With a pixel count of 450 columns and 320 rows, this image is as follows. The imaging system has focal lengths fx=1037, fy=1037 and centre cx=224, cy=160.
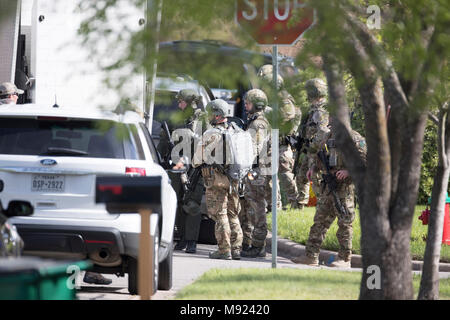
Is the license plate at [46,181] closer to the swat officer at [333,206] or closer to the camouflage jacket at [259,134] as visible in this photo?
the swat officer at [333,206]

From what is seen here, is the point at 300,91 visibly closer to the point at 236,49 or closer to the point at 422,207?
the point at 236,49

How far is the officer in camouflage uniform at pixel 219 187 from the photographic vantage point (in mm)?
13180

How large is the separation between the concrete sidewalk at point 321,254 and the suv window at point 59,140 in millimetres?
→ 4888

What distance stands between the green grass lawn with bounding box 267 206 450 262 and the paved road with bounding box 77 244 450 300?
0.69 meters

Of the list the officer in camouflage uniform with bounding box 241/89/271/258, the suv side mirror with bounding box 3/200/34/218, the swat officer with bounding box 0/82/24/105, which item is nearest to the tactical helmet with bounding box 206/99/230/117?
the officer in camouflage uniform with bounding box 241/89/271/258

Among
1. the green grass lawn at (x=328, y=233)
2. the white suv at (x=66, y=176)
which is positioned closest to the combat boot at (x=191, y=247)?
the green grass lawn at (x=328, y=233)

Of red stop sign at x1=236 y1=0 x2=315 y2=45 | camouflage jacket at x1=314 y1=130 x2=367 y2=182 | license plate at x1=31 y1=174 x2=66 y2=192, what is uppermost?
red stop sign at x1=236 y1=0 x2=315 y2=45

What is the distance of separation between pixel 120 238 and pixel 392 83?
2790 mm

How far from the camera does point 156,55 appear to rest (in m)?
6.91

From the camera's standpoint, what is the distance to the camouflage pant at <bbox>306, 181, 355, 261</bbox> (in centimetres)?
1296

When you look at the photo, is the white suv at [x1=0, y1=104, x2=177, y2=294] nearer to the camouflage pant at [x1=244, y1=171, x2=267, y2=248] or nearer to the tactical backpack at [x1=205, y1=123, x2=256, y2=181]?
the tactical backpack at [x1=205, y1=123, x2=256, y2=181]

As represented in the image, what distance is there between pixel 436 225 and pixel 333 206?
12.6 feet

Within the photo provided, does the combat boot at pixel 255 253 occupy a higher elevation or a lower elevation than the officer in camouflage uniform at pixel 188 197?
lower
